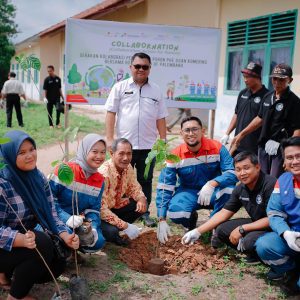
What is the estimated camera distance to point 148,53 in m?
5.40

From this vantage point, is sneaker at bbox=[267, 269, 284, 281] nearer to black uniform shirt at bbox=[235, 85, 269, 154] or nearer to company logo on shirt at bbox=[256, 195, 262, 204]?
company logo on shirt at bbox=[256, 195, 262, 204]

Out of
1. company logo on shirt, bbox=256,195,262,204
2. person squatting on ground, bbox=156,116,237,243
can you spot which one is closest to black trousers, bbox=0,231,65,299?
person squatting on ground, bbox=156,116,237,243

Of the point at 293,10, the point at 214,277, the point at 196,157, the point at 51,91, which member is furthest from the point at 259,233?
the point at 51,91

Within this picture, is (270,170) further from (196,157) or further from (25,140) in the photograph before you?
(25,140)

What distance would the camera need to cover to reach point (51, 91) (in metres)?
11.6

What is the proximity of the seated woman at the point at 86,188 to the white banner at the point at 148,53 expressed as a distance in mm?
2146

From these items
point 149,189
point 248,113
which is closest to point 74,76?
point 149,189

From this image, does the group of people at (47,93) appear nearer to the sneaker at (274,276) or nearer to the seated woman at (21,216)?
the seated woman at (21,216)

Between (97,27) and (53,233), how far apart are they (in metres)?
3.14

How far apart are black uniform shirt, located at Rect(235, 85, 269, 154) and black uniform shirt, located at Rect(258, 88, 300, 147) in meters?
0.33

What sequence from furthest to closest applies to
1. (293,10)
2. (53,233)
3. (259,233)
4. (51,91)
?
1. (51,91)
2. (293,10)
3. (259,233)
4. (53,233)

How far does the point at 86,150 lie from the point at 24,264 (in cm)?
99

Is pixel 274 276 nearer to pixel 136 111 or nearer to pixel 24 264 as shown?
pixel 24 264

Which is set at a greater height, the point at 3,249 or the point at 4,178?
the point at 4,178
